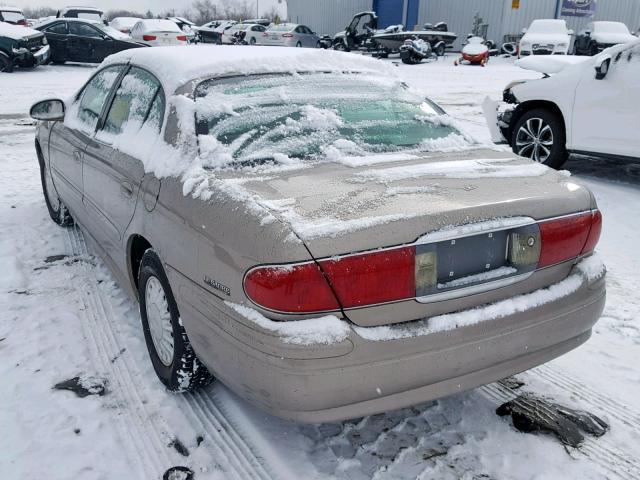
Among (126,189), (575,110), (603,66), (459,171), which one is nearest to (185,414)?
(126,189)

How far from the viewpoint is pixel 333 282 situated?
1.94 m

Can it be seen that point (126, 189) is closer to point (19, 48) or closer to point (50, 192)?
point (50, 192)

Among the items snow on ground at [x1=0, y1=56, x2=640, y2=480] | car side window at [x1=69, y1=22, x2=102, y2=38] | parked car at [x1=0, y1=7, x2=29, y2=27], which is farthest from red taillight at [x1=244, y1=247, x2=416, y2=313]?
parked car at [x1=0, y1=7, x2=29, y2=27]

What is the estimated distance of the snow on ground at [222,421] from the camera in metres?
2.36

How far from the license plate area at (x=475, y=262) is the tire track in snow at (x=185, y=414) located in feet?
3.32

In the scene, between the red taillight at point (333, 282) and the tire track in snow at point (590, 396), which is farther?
the tire track in snow at point (590, 396)

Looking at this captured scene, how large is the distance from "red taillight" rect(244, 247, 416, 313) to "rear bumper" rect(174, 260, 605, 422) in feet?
0.39

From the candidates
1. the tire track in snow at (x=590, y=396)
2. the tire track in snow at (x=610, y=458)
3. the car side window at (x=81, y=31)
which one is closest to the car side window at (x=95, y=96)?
the tire track in snow at (x=590, y=396)

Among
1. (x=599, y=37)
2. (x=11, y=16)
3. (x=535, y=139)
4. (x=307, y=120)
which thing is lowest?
(x=535, y=139)

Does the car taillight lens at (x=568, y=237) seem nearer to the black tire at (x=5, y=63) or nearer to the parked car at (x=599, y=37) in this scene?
the black tire at (x=5, y=63)

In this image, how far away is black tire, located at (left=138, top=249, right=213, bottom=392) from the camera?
8.45 ft

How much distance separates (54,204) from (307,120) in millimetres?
3145

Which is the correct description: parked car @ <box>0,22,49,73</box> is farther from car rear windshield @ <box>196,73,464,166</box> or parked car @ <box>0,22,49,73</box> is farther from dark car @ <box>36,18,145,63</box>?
car rear windshield @ <box>196,73,464,166</box>

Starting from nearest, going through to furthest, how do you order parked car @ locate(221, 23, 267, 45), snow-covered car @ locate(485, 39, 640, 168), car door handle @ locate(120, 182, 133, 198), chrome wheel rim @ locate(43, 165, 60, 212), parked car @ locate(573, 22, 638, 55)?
car door handle @ locate(120, 182, 133, 198)
chrome wheel rim @ locate(43, 165, 60, 212)
snow-covered car @ locate(485, 39, 640, 168)
parked car @ locate(573, 22, 638, 55)
parked car @ locate(221, 23, 267, 45)
